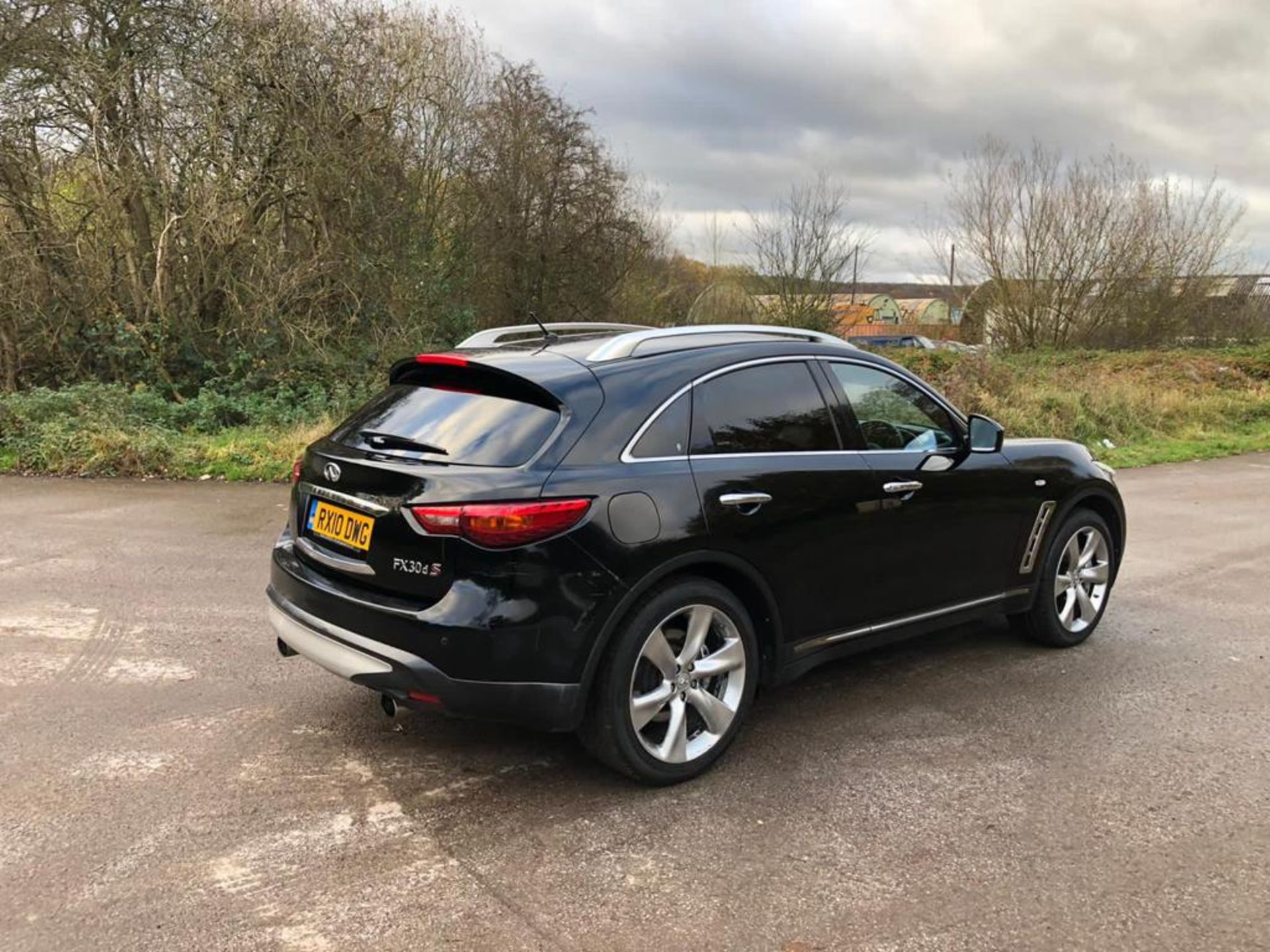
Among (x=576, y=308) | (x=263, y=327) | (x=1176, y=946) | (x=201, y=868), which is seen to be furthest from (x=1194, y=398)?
(x=201, y=868)

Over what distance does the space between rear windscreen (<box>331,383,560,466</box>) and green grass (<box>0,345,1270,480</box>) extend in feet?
22.0

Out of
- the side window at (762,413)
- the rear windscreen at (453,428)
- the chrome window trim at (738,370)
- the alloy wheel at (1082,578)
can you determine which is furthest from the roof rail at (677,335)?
the alloy wheel at (1082,578)

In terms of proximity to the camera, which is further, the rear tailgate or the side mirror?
the side mirror

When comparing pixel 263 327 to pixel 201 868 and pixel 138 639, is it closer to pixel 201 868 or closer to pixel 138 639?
pixel 138 639

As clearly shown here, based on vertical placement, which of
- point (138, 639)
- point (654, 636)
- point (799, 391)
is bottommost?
point (138, 639)

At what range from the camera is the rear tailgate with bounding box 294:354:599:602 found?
3.17 m

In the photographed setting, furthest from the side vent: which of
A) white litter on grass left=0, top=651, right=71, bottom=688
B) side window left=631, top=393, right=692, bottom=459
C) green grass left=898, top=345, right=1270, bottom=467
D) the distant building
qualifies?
the distant building

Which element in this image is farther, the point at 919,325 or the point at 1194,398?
the point at 919,325

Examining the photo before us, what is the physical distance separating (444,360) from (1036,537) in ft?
10.3

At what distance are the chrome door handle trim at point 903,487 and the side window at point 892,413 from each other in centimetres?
18

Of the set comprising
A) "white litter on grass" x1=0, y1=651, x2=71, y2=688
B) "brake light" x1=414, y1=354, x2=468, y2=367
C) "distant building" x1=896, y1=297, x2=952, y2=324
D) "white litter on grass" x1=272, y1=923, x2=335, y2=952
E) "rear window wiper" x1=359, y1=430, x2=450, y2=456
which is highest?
"distant building" x1=896, y1=297, x2=952, y2=324

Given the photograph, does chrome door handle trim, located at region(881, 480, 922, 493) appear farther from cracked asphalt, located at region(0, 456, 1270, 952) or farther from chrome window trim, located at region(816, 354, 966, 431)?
cracked asphalt, located at region(0, 456, 1270, 952)

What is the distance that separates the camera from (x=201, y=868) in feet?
9.43

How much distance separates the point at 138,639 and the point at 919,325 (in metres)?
35.4
